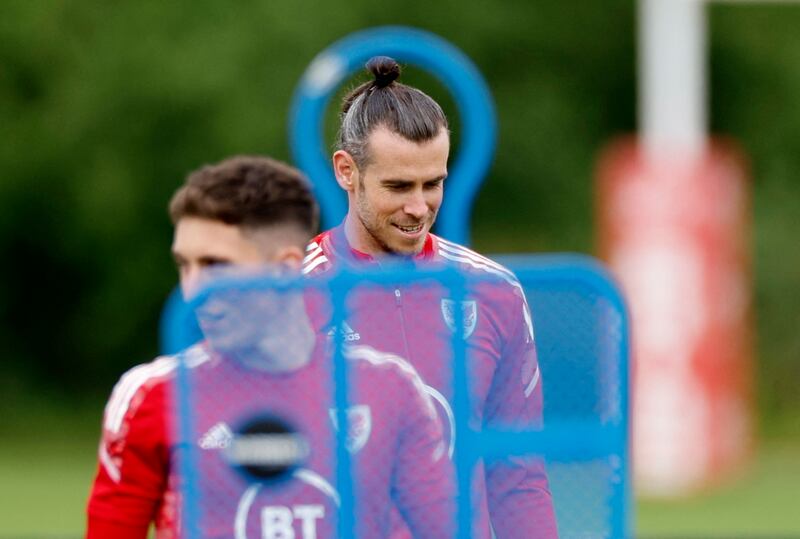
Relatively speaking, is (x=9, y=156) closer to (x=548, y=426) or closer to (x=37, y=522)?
(x=37, y=522)

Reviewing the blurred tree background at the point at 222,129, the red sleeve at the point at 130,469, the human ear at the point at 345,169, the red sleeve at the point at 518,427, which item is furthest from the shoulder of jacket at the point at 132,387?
the blurred tree background at the point at 222,129

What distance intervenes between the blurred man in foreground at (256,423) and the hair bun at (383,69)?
593 millimetres

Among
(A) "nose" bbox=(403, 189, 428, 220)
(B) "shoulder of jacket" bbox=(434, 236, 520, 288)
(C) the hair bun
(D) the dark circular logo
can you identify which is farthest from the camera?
(C) the hair bun

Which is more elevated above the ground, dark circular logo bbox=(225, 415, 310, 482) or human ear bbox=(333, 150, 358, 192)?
human ear bbox=(333, 150, 358, 192)

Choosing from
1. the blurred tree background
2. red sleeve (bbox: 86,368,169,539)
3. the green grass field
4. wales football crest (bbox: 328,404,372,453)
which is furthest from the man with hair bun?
the blurred tree background

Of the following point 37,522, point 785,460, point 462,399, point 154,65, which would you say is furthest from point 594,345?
point 154,65

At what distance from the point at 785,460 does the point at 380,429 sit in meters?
13.0

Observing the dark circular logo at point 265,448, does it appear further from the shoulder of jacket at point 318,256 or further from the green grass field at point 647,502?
the green grass field at point 647,502

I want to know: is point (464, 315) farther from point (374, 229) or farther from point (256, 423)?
point (374, 229)

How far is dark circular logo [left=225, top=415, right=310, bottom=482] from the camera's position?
8.91 feet

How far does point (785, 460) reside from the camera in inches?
604

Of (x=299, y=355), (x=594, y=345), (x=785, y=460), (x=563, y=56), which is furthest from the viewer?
(x=563, y=56)

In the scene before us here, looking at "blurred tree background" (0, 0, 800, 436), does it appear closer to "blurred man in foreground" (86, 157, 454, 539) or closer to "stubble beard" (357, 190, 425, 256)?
"stubble beard" (357, 190, 425, 256)

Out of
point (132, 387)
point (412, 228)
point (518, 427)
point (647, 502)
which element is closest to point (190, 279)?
point (132, 387)
